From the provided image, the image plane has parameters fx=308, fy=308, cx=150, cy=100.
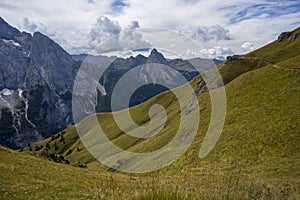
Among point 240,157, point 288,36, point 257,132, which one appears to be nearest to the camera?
point 240,157

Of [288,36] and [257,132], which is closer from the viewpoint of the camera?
[257,132]

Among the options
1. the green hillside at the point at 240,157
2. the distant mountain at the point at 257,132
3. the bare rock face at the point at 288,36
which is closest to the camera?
the green hillside at the point at 240,157

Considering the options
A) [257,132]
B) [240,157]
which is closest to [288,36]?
[257,132]

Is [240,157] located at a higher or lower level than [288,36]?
lower

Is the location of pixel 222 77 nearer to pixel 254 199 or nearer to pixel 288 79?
pixel 288 79

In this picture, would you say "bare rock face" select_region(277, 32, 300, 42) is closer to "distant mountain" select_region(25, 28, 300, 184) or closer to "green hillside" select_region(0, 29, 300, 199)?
"distant mountain" select_region(25, 28, 300, 184)

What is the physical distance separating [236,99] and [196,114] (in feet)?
55.7

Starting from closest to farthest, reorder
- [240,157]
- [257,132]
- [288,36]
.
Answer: [240,157] → [257,132] → [288,36]

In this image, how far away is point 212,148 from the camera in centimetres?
5975

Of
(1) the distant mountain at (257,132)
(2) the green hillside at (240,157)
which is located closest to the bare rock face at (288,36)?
(1) the distant mountain at (257,132)

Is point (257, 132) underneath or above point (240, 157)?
above

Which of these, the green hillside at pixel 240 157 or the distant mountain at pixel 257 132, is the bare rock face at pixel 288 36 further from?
the green hillside at pixel 240 157

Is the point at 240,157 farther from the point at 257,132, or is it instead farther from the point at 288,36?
the point at 288,36

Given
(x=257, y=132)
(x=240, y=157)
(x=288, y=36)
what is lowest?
(x=240, y=157)
